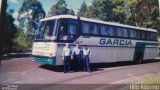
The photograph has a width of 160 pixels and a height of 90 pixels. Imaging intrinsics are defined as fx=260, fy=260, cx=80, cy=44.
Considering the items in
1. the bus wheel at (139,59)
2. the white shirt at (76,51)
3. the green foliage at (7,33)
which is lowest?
the bus wheel at (139,59)

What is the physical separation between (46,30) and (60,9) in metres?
1.15

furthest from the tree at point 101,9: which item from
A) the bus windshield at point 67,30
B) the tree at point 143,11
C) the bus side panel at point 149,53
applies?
the bus side panel at point 149,53

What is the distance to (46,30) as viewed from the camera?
23.1ft

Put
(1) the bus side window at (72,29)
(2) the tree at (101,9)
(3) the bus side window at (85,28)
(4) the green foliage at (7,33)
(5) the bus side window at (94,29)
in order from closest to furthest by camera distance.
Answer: (4) the green foliage at (7,33) < (2) the tree at (101,9) < (1) the bus side window at (72,29) < (3) the bus side window at (85,28) < (5) the bus side window at (94,29)

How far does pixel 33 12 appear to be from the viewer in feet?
19.0

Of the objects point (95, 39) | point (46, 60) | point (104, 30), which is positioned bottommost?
point (46, 60)

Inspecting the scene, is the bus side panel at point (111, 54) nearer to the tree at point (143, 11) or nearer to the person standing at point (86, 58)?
the person standing at point (86, 58)

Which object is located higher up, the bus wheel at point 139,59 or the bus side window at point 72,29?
the bus side window at point 72,29

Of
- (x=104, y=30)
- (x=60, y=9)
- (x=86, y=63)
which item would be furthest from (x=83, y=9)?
(x=104, y=30)

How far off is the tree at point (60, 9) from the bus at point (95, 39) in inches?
11.8

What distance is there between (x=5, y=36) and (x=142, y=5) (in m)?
3.18

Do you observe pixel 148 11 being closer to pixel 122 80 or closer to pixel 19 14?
Result: pixel 122 80

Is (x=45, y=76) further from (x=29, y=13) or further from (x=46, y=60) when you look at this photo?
(x=29, y=13)

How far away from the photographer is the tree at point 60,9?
18.7ft
